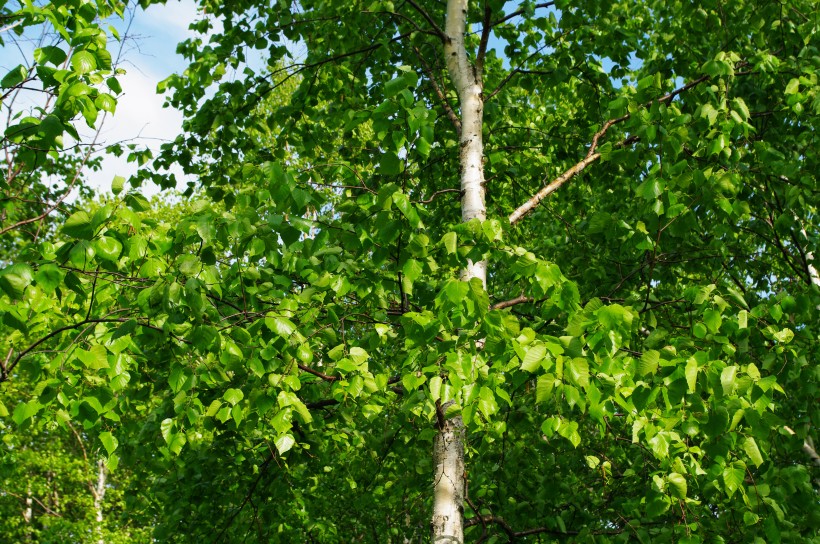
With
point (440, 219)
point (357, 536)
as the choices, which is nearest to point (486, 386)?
point (440, 219)

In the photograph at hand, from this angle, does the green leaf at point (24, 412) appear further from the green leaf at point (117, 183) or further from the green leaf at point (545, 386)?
the green leaf at point (545, 386)

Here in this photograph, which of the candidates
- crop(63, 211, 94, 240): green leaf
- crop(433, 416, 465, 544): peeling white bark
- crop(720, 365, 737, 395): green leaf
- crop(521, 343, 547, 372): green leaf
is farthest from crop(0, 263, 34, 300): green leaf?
crop(720, 365, 737, 395): green leaf

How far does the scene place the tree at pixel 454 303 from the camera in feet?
9.38

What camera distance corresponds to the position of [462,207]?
4434mm

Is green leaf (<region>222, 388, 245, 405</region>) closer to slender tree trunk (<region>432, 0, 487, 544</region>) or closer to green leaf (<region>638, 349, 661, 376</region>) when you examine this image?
slender tree trunk (<region>432, 0, 487, 544</region>)

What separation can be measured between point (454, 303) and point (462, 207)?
1.77m

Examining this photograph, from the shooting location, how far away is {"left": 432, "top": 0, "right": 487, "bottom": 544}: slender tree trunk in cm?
377

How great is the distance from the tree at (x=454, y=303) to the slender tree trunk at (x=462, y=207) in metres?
0.02

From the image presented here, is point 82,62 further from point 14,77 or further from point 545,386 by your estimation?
point 545,386

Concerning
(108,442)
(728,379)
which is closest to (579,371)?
(728,379)

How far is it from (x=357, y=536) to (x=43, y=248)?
26.3ft

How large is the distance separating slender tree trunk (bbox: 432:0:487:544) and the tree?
0.06 ft

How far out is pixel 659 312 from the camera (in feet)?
20.8

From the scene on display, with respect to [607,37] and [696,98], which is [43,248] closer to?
[696,98]
